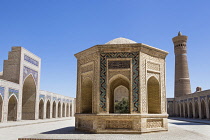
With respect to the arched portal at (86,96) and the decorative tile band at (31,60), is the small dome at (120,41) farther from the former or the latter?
the decorative tile band at (31,60)

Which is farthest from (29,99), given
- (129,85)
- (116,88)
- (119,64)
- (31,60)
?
(129,85)

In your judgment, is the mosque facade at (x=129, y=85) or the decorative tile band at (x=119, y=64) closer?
the mosque facade at (x=129, y=85)

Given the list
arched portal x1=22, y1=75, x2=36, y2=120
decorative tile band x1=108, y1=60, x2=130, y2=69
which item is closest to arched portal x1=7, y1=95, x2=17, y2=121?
arched portal x1=22, y1=75, x2=36, y2=120

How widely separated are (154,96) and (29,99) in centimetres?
1780

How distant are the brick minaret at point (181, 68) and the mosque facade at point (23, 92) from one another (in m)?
19.3

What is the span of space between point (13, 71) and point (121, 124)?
52.2 ft

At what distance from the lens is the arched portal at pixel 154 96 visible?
1067 centimetres

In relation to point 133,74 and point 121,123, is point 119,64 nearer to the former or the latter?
point 133,74

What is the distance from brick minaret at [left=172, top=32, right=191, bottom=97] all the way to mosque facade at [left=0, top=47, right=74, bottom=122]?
63.3 ft

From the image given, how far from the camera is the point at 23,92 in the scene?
83.5ft

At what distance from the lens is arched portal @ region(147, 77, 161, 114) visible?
10.7 m

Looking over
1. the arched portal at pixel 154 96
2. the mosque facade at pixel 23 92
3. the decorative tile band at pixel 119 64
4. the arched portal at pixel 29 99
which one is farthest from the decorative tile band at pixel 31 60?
the arched portal at pixel 154 96

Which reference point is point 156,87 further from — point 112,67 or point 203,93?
point 203,93

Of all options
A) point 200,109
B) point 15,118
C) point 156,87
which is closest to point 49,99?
point 15,118
